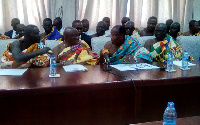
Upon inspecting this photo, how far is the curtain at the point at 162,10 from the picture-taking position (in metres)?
5.45

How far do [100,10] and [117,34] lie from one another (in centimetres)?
258

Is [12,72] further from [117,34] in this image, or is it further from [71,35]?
[117,34]

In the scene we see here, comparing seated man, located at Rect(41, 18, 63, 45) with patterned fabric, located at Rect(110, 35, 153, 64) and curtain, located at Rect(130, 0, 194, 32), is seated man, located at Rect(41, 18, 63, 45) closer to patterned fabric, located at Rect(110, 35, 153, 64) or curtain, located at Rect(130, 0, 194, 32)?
patterned fabric, located at Rect(110, 35, 153, 64)

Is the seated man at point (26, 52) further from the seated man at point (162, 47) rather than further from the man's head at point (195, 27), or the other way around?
the man's head at point (195, 27)

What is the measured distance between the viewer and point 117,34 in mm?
2695

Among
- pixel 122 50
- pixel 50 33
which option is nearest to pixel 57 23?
pixel 50 33

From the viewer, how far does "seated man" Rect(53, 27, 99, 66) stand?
8.55 feet

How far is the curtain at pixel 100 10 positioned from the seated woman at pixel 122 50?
2305 mm

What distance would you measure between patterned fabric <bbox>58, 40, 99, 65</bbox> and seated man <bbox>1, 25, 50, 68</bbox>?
11.4 inches

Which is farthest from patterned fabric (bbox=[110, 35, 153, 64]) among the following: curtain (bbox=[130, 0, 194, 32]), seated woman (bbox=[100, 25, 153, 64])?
curtain (bbox=[130, 0, 194, 32])

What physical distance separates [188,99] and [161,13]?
4056 mm

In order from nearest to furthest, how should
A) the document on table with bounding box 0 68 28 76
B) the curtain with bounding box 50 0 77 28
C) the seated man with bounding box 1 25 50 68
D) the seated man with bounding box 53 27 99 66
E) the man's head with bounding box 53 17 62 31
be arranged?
the document on table with bounding box 0 68 28 76 < the seated man with bounding box 1 25 50 68 < the seated man with bounding box 53 27 99 66 < the man's head with bounding box 53 17 62 31 < the curtain with bounding box 50 0 77 28

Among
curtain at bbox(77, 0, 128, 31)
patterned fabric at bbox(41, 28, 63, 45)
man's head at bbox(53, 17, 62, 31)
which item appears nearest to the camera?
patterned fabric at bbox(41, 28, 63, 45)

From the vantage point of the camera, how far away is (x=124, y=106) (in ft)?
5.90
